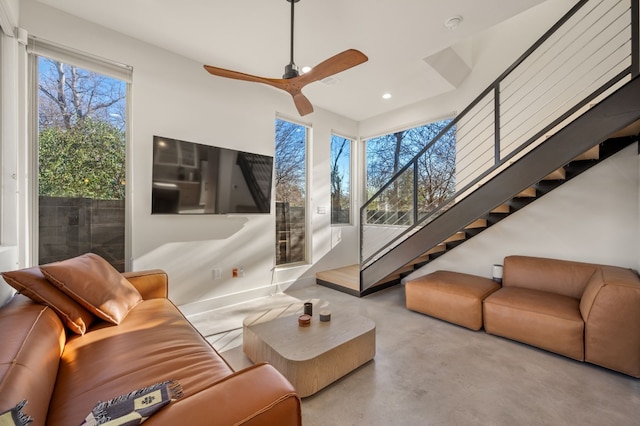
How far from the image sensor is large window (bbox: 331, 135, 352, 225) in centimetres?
497

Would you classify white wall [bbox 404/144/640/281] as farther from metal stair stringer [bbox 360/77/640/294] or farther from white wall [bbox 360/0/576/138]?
white wall [bbox 360/0/576/138]

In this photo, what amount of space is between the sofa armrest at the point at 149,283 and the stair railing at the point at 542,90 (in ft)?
8.08

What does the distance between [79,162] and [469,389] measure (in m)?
3.83

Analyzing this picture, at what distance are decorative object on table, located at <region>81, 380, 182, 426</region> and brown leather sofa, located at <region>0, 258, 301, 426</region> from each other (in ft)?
0.12

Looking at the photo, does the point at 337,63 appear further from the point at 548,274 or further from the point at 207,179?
the point at 548,274

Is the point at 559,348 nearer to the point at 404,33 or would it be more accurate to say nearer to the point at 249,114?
the point at 404,33

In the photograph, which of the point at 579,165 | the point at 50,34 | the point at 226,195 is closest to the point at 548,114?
the point at 579,165

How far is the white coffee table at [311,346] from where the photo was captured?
1745 mm

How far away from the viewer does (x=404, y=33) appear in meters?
2.63

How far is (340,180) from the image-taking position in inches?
201

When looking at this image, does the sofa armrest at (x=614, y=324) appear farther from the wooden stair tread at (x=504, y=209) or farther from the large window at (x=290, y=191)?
the large window at (x=290, y=191)

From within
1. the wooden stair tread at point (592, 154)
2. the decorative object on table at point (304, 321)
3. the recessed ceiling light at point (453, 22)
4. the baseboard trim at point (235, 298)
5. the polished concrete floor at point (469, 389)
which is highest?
the recessed ceiling light at point (453, 22)

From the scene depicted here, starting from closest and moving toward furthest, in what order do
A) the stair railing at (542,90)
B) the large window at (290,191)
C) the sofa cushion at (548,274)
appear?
the stair railing at (542,90)
the sofa cushion at (548,274)
the large window at (290,191)

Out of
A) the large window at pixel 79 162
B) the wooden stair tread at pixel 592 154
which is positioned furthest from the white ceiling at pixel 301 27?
the wooden stair tread at pixel 592 154
